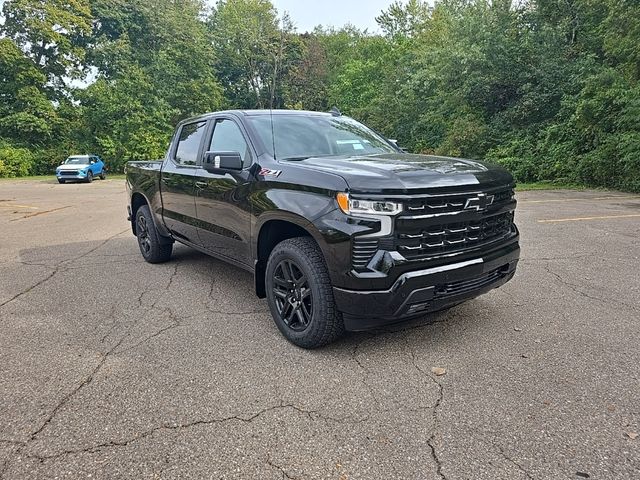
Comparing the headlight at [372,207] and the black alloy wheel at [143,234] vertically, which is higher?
the headlight at [372,207]

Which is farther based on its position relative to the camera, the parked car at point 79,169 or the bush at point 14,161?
the bush at point 14,161

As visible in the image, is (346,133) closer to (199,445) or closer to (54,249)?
(199,445)

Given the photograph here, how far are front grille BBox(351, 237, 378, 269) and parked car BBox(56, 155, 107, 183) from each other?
25.5m

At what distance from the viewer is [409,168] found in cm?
312

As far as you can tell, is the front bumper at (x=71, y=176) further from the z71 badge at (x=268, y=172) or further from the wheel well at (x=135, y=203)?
the z71 badge at (x=268, y=172)

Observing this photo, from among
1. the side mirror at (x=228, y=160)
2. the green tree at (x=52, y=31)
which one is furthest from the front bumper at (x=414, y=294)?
the green tree at (x=52, y=31)

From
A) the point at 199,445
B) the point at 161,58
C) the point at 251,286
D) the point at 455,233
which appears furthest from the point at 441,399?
the point at 161,58

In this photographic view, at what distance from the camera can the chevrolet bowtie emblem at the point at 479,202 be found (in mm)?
3065

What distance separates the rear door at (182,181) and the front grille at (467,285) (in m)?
2.71

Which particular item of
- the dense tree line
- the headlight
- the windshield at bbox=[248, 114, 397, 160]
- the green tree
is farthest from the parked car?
the headlight

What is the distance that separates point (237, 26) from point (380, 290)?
1878 inches

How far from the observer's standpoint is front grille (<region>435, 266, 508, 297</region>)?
2.98 meters

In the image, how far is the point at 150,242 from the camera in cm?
579

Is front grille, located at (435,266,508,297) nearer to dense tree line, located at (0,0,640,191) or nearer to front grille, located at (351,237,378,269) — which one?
front grille, located at (351,237,378,269)
